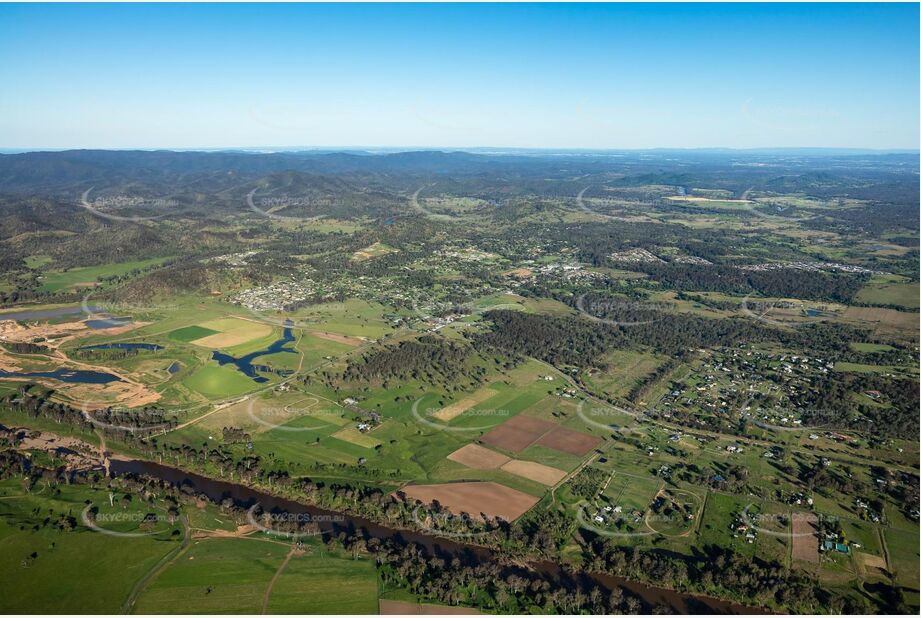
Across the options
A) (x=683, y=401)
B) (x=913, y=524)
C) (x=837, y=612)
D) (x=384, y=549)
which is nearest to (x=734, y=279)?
(x=683, y=401)

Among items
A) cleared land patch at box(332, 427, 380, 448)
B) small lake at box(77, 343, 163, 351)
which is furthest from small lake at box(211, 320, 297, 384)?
cleared land patch at box(332, 427, 380, 448)

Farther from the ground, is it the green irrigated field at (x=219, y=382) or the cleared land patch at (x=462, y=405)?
the green irrigated field at (x=219, y=382)

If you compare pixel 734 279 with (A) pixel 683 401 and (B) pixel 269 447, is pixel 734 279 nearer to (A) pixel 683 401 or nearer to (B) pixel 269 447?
(A) pixel 683 401

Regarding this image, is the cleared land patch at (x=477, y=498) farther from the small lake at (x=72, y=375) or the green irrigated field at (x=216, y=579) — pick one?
the small lake at (x=72, y=375)

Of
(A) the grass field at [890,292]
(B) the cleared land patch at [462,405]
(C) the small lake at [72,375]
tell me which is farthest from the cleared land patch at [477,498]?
(A) the grass field at [890,292]

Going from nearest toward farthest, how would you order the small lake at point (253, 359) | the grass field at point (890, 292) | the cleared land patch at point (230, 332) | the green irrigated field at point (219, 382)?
the green irrigated field at point (219, 382) < the small lake at point (253, 359) < the cleared land patch at point (230, 332) < the grass field at point (890, 292)

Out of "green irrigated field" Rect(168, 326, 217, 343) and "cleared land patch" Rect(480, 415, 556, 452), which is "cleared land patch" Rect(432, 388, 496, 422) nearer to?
"cleared land patch" Rect(480, 415, 556, 452)
